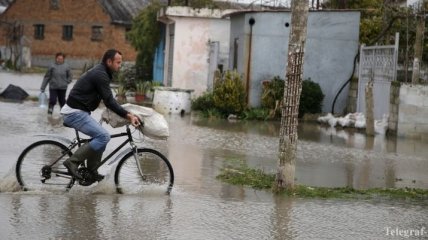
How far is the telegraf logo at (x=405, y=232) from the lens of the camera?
7879 mm

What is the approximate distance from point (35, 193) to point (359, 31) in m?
17.0

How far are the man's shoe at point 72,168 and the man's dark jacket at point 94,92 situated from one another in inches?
25.0

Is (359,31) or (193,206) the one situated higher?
(359,31)

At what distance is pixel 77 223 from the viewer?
7.53 metres

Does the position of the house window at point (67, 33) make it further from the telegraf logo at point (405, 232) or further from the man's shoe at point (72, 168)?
the telegraf logo at point (405, 232)

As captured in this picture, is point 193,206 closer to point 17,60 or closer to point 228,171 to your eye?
point 228,171

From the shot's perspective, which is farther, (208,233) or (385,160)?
(385,160)

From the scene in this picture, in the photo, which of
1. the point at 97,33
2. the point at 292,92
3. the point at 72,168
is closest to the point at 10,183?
the point at 72,168

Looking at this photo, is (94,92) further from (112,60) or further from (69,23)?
(69,23)

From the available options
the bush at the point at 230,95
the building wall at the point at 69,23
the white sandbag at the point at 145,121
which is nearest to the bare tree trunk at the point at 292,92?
the white sandbag at the point at 145,121

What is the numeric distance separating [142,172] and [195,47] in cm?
2095

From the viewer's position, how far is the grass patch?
32.4ft

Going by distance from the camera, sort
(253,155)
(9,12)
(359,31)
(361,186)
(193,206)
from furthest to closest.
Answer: (9,12) → (359,31) → (253,155) → (361,186) → (193,206)

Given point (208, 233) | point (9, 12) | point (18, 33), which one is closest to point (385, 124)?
point (208, 233)
